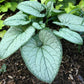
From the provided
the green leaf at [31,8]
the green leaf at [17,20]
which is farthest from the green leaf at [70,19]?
the green leaf at [17,20]

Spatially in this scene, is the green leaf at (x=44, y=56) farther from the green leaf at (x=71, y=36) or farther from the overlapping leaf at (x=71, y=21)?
the overlapping leaf at (x=71, y=21)

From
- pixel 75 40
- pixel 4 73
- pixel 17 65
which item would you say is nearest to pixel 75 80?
pixel 75 40

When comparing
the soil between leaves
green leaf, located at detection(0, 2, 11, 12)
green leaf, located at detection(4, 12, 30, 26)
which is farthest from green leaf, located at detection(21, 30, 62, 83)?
green leaf, located at detection(0, 2, 11, 12)

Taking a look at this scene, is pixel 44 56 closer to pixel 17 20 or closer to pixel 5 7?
pixel 17 20

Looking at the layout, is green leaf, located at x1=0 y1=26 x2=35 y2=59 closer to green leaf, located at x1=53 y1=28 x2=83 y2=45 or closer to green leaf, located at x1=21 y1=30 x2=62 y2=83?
green leaf, located at x1=21 y1=30 x2=62 y2=83

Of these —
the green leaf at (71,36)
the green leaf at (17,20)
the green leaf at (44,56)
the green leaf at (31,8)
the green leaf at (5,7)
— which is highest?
the green leaf at (31,8)

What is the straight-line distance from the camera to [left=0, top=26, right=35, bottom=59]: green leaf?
43.1 inches

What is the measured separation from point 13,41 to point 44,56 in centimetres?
29

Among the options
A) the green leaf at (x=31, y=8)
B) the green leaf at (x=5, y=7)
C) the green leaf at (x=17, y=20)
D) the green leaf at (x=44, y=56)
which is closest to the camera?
the green leaf at (x=44, y=56)

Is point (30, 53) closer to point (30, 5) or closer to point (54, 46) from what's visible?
point (54, 46)

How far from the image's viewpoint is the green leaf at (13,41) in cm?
110

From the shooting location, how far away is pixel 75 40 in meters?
1.07

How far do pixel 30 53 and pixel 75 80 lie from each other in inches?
22.1

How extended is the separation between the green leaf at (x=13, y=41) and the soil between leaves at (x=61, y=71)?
1.19 ft
